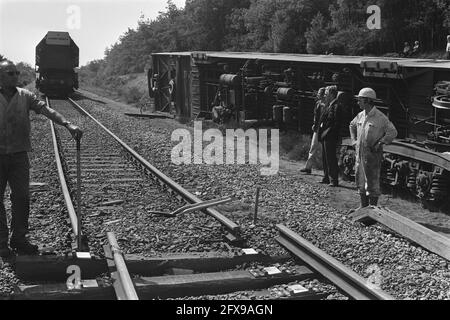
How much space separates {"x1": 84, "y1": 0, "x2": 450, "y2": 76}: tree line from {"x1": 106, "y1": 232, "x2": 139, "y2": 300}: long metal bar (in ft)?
97.4

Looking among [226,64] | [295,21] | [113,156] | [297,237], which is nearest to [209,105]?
[226,64]

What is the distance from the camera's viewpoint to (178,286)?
552 cm

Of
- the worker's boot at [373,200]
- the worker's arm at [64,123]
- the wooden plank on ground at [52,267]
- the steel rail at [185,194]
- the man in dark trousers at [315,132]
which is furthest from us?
the man in dark trousers at [315,132]

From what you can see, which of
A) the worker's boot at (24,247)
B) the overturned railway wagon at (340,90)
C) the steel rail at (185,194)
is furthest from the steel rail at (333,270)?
the overturned railway wagon at (340,90)

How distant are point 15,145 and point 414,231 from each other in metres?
4.36

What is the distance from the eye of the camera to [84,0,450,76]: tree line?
3469 cm

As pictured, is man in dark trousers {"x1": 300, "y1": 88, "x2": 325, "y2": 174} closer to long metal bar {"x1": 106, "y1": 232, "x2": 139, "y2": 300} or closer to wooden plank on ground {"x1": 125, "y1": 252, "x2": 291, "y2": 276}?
wooden plank on ground {"x1": 125, "y1": 252, "x2": 291, "y2": 276}

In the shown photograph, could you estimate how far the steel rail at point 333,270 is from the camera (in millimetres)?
5127

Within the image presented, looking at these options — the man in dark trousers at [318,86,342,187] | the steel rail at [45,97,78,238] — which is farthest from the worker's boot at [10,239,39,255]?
the man in dark trousers at [318,86,342,187]

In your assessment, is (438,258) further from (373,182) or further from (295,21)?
(295,21)

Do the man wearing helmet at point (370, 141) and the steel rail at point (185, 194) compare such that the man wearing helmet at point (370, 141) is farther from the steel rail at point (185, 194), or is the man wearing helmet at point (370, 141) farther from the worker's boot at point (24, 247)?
the worker's boot at point (24, 247)

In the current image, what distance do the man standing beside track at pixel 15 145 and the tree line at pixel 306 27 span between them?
1178 inches

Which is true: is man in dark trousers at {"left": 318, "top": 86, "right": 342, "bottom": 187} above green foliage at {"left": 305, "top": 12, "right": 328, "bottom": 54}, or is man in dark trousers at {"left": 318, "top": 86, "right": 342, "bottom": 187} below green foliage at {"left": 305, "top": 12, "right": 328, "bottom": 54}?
below

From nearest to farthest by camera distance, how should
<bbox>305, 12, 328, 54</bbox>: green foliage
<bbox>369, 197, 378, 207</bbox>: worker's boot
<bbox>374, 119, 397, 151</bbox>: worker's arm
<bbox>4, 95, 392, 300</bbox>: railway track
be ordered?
<bbox>4, 95, 392, 300</bbox>: railway track < <bbox>374, 119, 397, 151</bbox>: worker's arm < <bbox>369, 197, 378, 207</bbox>: worker's boot < <bbox>305, 12, 328, 54</bbox>: green foliage
